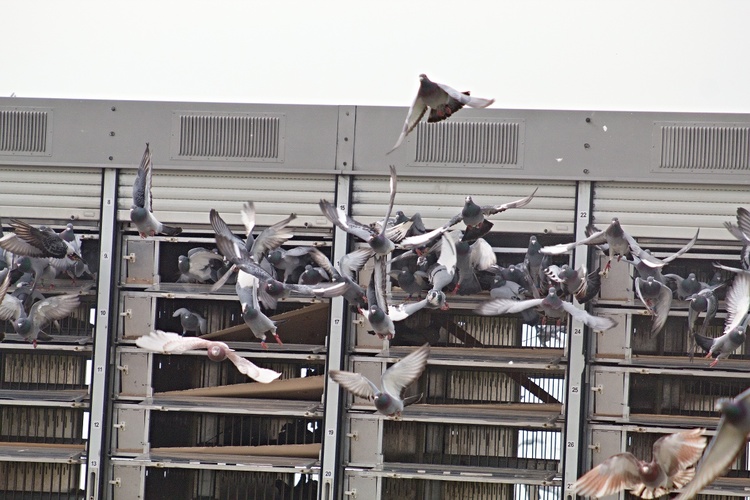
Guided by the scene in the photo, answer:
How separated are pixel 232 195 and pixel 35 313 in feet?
3.39

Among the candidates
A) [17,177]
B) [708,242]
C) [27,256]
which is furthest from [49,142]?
[708,242]

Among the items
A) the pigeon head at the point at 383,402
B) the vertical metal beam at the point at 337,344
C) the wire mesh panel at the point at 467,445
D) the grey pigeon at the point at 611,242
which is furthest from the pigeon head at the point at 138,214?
the grey pigeon at the point at 611,242

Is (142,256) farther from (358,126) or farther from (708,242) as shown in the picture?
(708,242)

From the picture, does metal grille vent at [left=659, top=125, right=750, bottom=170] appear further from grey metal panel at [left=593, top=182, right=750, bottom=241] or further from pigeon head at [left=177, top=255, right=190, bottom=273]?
pigeon head at [left=177, top=255, right=190, bottom=273]

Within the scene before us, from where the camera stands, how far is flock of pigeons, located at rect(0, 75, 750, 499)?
4418 millimetres

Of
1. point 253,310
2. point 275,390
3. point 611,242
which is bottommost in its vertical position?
point 275,390

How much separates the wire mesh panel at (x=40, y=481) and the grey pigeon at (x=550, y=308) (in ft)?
6.96

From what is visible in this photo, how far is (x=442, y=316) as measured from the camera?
496 cm

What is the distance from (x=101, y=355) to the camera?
4867 mm

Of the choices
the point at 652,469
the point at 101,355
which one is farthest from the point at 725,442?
the point at 101,355

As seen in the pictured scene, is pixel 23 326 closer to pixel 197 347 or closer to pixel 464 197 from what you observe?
pixel 197 347

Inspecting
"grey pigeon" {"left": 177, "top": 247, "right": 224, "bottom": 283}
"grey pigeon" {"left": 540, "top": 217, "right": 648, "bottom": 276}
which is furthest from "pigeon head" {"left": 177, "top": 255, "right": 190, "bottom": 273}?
"grey pigeon" {"left": 540, "top": 217, "right": 648, "bottom": 276}

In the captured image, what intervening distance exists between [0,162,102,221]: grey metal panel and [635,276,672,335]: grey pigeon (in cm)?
249

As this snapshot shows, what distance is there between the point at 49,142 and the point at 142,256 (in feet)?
2.26
